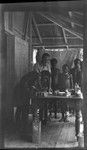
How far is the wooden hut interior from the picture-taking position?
3793 mm

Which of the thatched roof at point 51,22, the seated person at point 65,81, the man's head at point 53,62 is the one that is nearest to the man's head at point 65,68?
the seated person at point 65,81

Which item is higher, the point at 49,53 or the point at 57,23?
the point at 57,23

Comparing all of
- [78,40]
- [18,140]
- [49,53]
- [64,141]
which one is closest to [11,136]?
[18,140]

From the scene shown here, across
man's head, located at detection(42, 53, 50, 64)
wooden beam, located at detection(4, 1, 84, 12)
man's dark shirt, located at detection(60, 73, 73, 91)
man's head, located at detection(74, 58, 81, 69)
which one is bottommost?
man's dark shirt, located at detection(60, 73, 73, 91)

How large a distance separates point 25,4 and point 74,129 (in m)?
1.58

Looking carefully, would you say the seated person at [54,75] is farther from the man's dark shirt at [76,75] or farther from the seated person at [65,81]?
the man's dark shirt at [76,75]

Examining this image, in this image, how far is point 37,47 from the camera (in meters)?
3.85

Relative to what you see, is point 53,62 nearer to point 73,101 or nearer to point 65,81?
point 65,81

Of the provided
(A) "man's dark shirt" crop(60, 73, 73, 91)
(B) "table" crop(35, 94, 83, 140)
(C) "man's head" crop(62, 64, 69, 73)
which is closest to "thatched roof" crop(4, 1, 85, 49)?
(C) "man's head" crop(62, 64, 69, 73)

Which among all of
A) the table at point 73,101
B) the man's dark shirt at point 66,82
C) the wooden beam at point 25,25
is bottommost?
the table at point 73,101

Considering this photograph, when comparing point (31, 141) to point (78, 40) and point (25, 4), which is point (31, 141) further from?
point (25, 4)

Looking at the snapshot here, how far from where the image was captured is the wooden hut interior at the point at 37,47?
3793mm

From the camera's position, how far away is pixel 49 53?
3.81 metres

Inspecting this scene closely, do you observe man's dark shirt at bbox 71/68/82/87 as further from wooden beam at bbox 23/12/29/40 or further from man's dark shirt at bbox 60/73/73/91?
wooden beam at bbox 23/12/29/40
